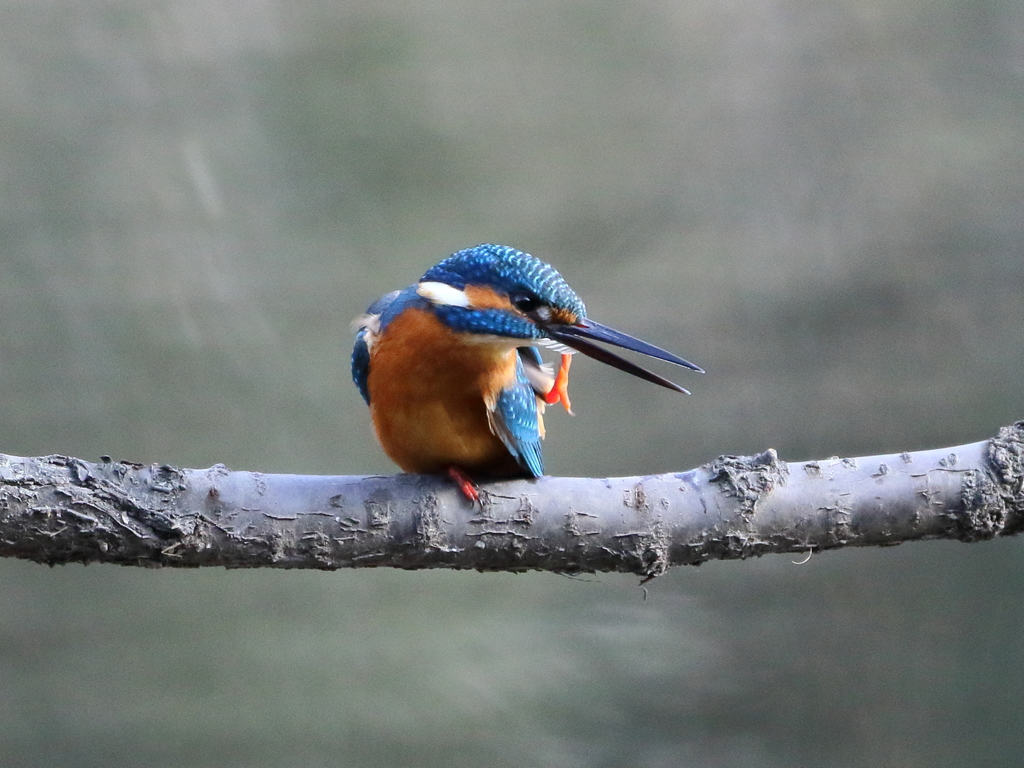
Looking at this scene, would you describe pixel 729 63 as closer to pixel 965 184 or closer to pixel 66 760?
pixel 965 184

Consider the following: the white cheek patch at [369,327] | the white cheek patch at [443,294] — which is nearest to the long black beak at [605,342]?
the white cheek patch at [443,294]

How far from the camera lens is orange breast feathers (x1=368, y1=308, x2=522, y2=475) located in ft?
3.49

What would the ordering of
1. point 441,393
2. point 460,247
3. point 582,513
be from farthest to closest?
point 460,247 < point 441,393 < point 582,513

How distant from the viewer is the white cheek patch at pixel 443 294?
3.43ft

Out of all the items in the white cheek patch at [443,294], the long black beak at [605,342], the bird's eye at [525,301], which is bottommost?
the long black beak at [605,342]

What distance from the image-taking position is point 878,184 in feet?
7.39

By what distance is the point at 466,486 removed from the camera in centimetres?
99

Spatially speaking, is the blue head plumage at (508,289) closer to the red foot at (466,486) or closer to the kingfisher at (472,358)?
the kingfisher at (472,358)

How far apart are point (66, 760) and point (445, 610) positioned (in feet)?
2.75

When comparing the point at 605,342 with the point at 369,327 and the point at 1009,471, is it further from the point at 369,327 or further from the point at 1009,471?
the point at 1009,471

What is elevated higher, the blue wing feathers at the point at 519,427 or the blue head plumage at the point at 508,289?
the blue head plumage at the point at 508,289

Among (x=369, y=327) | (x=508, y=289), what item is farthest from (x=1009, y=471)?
(x=369, y=327)

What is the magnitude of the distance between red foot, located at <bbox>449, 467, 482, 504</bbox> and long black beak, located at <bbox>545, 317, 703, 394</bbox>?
0.57ft

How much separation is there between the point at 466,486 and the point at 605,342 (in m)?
0.21
